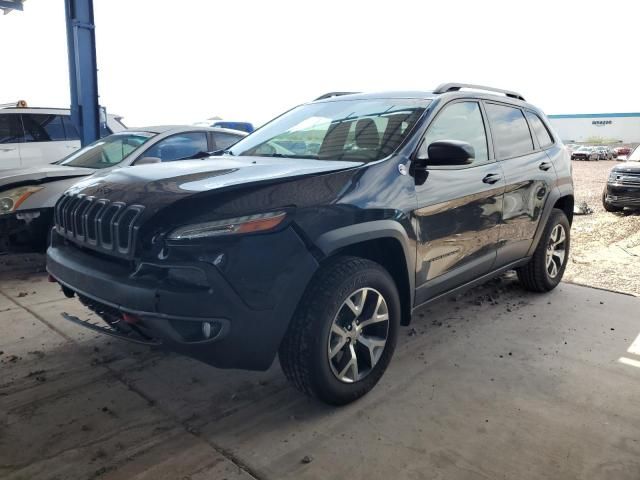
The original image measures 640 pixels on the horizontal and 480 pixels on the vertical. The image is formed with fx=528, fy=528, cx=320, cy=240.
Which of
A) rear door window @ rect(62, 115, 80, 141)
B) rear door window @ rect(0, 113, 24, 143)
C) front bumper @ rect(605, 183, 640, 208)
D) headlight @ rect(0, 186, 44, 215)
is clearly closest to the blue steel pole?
rear door window @ rect(62, 115, 80, 141)

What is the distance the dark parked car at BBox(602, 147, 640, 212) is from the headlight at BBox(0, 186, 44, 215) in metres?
10.3

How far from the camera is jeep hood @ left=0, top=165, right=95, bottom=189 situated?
5.07 m

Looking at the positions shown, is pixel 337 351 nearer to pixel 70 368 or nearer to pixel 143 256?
pixel 143 256

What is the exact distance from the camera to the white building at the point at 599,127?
69.8 m

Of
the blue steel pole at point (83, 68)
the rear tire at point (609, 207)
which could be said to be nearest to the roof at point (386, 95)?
the blue steel pole at point (83, 68)

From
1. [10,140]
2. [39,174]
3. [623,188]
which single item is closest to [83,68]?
[10,140]

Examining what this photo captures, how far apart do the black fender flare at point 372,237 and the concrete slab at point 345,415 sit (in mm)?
695

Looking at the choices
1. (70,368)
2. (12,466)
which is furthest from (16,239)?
(12,466)

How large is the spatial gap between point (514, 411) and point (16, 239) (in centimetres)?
457

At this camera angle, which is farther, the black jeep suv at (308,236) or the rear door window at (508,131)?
the rear door window at (508,131)

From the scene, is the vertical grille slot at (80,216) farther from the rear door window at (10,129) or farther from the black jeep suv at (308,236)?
the rear door window at (10,129)

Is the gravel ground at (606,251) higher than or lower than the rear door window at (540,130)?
lower

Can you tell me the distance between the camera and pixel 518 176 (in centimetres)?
407

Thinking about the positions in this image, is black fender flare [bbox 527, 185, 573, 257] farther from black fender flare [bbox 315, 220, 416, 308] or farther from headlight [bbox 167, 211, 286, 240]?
headlight [bbox 167, 211, 286, 240]
